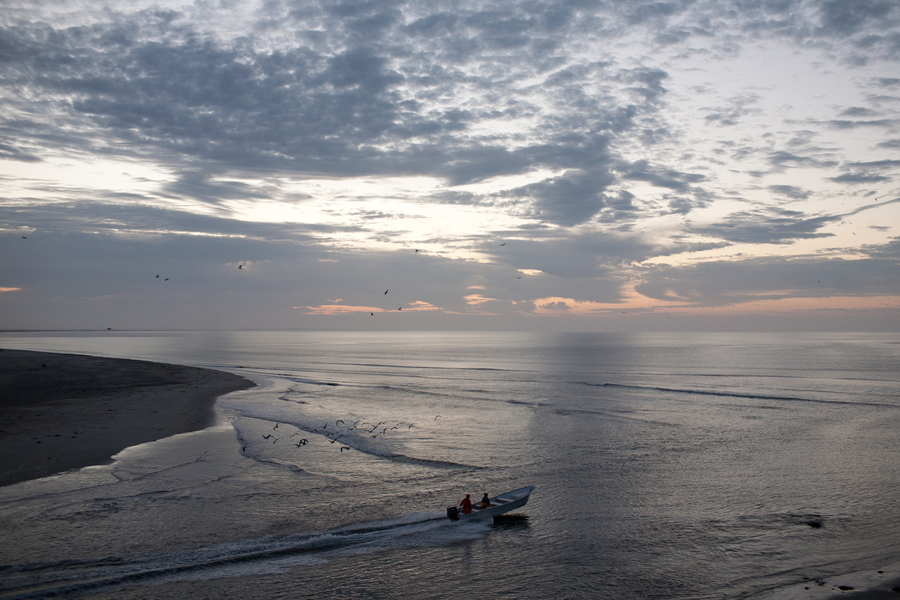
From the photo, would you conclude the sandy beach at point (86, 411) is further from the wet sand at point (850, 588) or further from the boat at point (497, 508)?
the wet sand at point (850, 588)

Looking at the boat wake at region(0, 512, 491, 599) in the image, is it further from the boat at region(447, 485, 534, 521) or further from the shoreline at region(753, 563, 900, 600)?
the shoreline at region(753, 563, 900, 600)

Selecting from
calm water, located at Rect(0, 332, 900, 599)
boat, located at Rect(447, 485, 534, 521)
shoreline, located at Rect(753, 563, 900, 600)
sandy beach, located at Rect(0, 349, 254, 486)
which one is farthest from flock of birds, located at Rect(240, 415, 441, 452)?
shoreline, located at Rect(753, 563, 900, 600)

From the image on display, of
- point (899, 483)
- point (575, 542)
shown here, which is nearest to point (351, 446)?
point (575, 542)

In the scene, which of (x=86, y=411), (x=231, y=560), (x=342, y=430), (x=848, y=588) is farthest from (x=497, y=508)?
(x=86, y=411)

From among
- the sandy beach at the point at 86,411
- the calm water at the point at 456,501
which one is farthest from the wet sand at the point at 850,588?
the sandy beach at the point at 86,411

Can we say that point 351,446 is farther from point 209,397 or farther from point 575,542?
point 209,397
